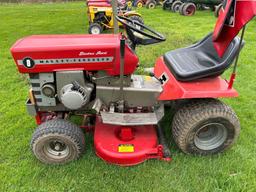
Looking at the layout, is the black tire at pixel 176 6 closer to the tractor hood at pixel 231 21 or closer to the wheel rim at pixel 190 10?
the wheel rim at pixel 190 10

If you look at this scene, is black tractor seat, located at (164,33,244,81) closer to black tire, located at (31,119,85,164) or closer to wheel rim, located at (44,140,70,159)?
black tire, located at (31,119,85,164)

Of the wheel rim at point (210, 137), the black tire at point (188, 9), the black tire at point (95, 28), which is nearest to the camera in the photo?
the wheel rim at point (210, 137)

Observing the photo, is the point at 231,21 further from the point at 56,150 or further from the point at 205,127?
the point at 56,150

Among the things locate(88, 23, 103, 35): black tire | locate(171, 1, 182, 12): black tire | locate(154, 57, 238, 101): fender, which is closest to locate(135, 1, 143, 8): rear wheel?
locate(171, 1, 182, 12): black tire

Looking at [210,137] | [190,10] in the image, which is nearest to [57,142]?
[210,137]

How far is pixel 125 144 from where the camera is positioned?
271 centimetres

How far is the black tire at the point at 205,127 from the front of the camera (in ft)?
8.52

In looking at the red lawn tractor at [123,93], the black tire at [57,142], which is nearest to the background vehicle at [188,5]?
the red lawn tractor at [123,93]

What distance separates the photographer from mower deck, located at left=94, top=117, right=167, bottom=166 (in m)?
2.61

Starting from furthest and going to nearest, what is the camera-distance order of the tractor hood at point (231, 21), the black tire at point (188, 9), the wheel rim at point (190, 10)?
1. the wheel rim at point (190, 10)
2. the black tire at point (188, 9)
3. the tractor hood at point (231, 21)

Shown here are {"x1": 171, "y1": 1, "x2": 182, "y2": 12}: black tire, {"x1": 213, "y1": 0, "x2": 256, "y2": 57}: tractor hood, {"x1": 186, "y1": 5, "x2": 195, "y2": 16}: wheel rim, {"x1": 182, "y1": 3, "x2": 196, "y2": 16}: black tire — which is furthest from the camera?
{"x1": 171, "y1": 1, "x2": 182, "y2": 12}: black tire

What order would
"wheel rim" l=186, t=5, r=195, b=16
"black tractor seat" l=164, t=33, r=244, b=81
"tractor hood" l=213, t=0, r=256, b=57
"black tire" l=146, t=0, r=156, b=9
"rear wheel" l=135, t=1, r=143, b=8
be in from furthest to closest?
"rear wheel" l=135, t=1, r=143, b=8 → "black tire" l=146, t=0, r=156, b=9 → "wheel rim" l=186, t=5, r=195, b=16 → "black tractor seat" l=164, t=33, r=244, b=81 → "tractor hood" l=213, t=0, r=256, b=57

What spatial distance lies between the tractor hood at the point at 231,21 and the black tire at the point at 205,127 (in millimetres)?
543

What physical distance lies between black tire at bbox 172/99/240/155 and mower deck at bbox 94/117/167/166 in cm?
25
